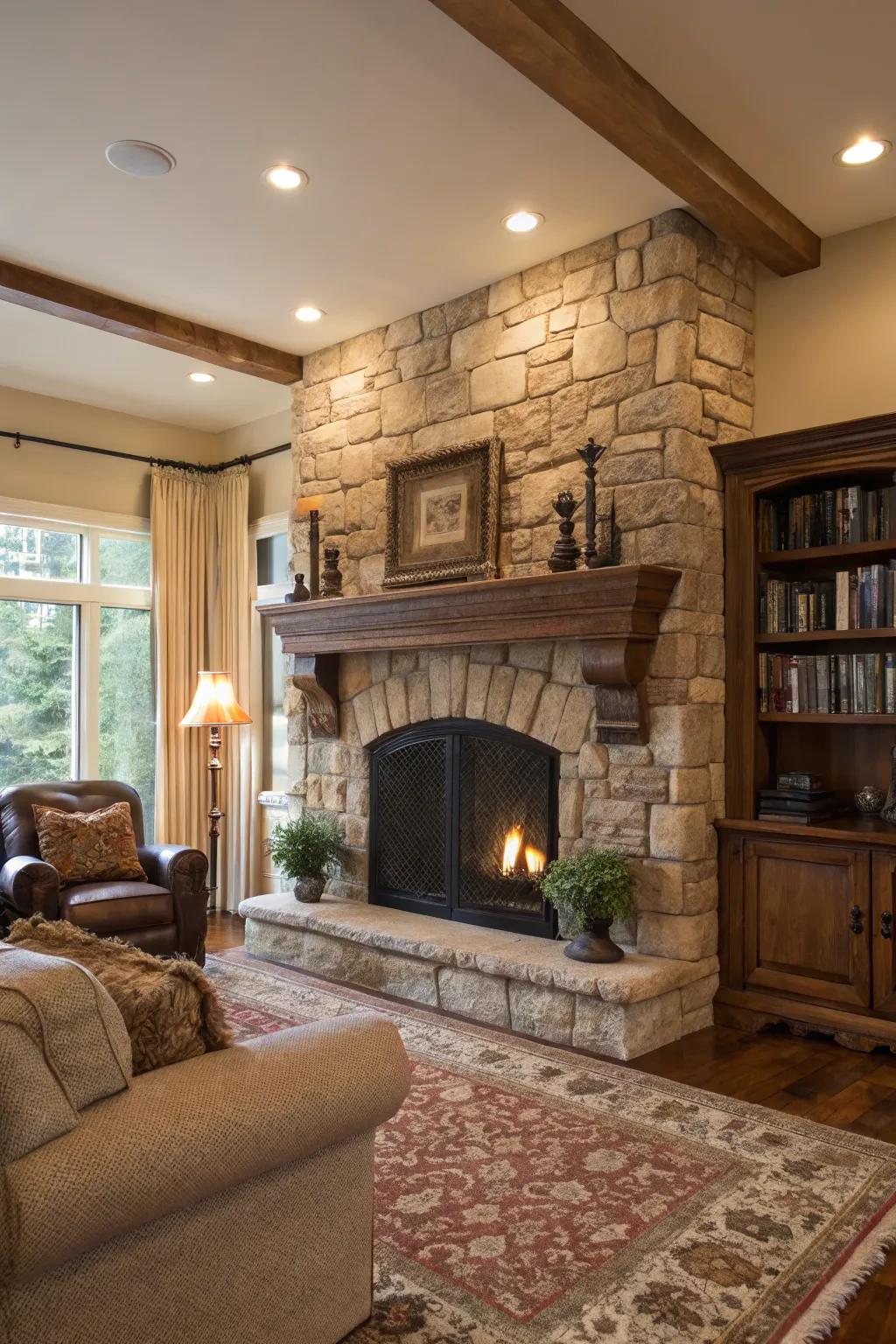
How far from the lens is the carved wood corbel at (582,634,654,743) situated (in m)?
3.77

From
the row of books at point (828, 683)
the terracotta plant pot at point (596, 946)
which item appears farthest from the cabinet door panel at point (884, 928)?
the terracotta plant pot at point (596, 946)

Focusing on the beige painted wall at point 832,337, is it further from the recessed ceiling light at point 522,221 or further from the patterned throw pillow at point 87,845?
the patterned throw pillow at point 87,845

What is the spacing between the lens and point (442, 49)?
284 cm

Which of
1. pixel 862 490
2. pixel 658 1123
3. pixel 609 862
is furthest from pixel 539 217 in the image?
pixel 658 1123

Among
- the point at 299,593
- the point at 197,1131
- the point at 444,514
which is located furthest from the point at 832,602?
the point at 197,1131

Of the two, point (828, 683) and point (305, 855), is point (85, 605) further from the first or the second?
point (828, 683)

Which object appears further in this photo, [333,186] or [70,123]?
[333,186]

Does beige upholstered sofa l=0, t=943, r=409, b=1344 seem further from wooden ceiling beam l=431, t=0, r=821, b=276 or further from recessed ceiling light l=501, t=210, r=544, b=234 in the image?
recessed ceiling light l=501, t=210, r=544, b=234

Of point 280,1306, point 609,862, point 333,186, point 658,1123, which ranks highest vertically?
point 333,186

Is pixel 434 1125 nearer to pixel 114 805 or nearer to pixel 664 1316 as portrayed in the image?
pixel 664 1316

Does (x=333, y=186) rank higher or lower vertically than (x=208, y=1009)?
higher

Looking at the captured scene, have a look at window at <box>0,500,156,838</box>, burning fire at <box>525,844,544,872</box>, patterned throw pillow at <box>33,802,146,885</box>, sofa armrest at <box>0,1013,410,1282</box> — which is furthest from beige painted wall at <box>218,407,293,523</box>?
sofa armrest at <box>0,1013,410,1282</box>

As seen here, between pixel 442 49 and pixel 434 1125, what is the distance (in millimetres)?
3073

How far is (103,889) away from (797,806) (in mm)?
2914
